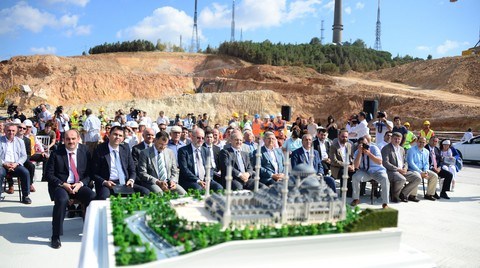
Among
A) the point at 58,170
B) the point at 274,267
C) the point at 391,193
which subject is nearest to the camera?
the point at 274,267

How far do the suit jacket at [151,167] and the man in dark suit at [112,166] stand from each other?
0.68ft

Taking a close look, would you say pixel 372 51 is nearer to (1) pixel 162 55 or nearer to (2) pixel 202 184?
(1) pixel 162 55

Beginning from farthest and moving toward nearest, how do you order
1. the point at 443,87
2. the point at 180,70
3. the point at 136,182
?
the point at 180,70 < the point at 443,87 < the point at 136,182

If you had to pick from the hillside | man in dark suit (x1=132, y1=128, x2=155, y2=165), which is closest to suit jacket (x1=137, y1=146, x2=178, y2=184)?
man in dark suit (x1=132, y1=128, x2=155, y2=165)

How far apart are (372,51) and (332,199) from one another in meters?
74.3

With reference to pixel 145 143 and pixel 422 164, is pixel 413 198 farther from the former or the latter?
pixel 145 143

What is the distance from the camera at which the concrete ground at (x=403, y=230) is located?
6312mm

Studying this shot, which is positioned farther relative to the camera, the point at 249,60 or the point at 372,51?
the point at 372,51

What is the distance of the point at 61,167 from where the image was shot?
7.51 meters

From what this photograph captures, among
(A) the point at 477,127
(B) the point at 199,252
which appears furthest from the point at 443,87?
(B) the point at 199,252

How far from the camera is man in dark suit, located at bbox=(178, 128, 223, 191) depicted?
8375 millimetres

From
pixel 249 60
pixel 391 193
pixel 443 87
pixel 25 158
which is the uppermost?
pixel 249 60

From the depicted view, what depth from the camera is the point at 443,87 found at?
150 ft

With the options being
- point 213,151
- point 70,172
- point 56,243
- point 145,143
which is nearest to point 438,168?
point 213,151
